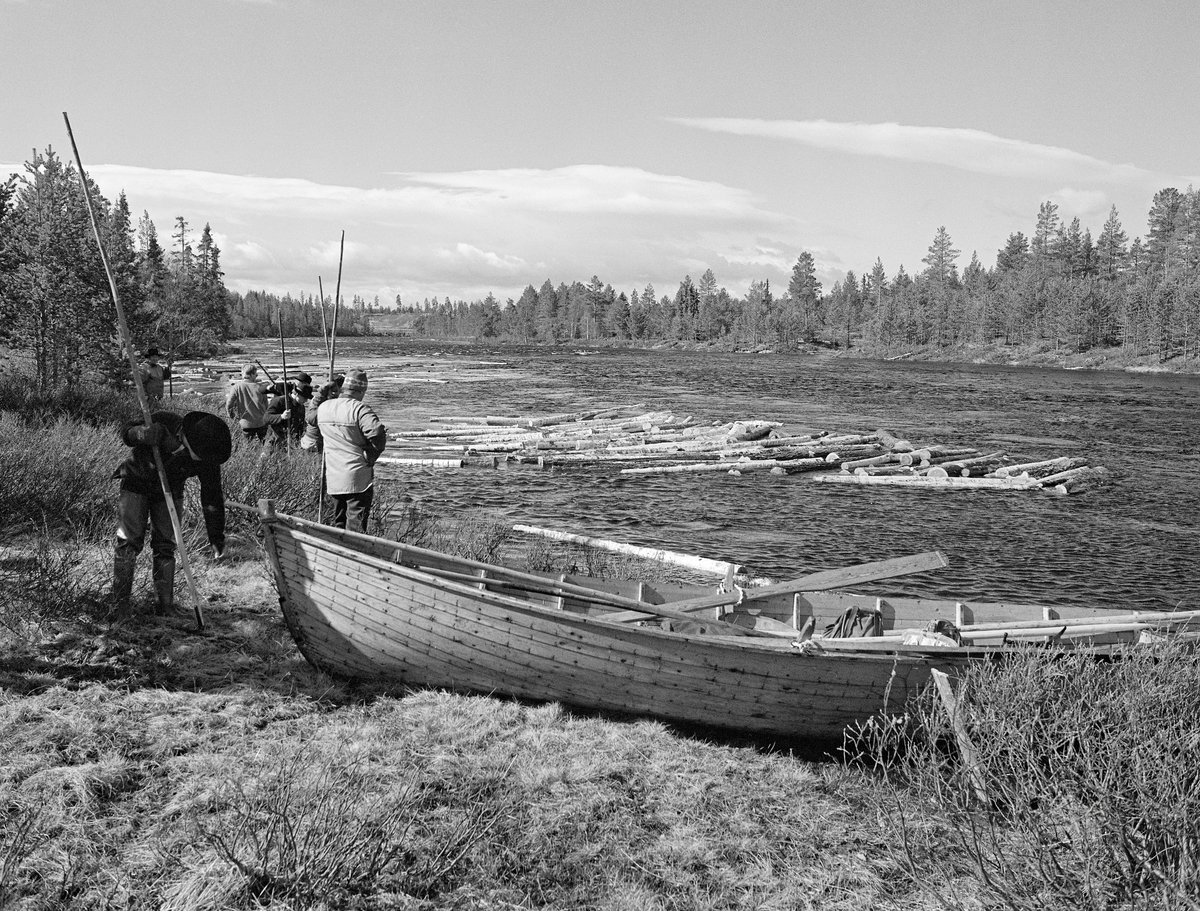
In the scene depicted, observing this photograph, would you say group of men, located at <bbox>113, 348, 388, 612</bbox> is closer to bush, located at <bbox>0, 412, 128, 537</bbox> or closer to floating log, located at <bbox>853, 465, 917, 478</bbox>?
bush, located at <bbox>0, 412, 128, 537</bbox>

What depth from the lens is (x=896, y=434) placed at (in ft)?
102

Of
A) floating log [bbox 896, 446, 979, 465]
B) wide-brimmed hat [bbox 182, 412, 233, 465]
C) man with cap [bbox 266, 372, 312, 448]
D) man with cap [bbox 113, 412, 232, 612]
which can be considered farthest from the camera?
floating log [bbox 896, 446, 979, 465]

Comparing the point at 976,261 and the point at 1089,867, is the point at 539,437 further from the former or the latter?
the point at 976,261

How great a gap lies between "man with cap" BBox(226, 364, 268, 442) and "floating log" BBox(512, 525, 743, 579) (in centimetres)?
462

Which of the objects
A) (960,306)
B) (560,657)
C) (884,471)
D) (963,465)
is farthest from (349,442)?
(960,306)

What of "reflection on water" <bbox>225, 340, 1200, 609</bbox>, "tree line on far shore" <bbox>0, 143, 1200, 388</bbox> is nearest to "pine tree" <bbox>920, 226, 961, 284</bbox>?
"tree line on far shore" <bbox>0, 143, 1200, 388</bbox>

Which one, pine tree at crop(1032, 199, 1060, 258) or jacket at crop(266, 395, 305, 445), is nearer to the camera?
jacket at crop(266, 395, 305, 445)

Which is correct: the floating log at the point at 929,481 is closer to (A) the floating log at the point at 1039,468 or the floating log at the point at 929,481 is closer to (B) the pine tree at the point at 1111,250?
(A) the floating log at the point at 1039,468

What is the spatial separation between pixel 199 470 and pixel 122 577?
1159 millimetres

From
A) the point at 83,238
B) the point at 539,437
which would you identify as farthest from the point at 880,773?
the point at 83,238

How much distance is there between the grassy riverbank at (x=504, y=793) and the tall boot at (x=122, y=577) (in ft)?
0.74

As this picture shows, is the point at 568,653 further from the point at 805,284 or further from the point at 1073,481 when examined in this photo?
the point at 805,284

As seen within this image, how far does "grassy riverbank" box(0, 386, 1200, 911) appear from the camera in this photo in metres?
4.14

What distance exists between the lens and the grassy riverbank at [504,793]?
414 cm
